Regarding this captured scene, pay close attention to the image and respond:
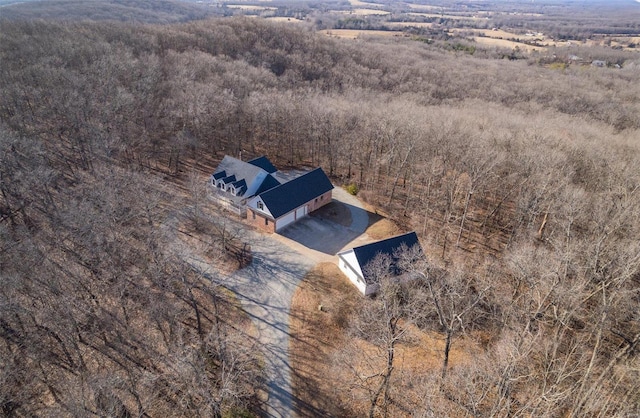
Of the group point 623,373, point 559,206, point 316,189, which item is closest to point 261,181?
point 316,189

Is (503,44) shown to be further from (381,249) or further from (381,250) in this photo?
(381,250)

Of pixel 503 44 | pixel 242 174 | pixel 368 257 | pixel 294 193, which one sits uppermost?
pixel 503 44

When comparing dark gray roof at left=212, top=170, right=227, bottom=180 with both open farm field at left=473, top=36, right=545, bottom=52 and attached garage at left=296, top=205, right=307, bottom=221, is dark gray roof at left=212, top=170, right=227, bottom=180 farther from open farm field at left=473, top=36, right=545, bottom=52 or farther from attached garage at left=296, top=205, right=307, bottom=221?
open farm field at left=473, top=36, right=545, bottom=52

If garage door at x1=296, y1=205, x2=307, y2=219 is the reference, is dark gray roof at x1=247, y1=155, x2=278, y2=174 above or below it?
above

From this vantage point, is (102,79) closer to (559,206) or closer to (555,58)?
(559,206)

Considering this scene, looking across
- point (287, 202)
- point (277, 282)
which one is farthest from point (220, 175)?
point (277, 282)

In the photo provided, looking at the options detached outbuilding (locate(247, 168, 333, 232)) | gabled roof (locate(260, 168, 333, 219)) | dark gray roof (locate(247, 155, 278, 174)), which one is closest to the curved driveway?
detached outbuilding (locate(247, 168, 333, 232))

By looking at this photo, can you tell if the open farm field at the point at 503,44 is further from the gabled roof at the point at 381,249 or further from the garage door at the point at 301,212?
the gabled roof at the point at 381,249
